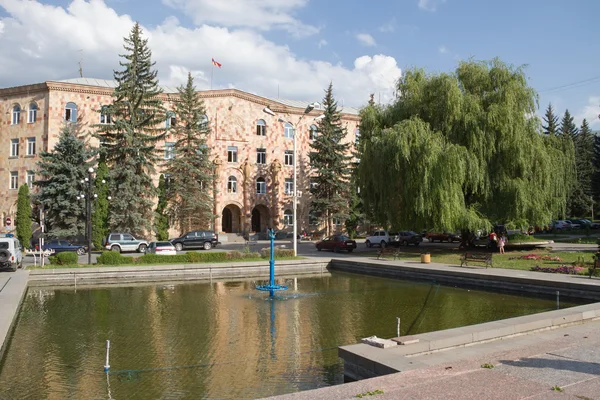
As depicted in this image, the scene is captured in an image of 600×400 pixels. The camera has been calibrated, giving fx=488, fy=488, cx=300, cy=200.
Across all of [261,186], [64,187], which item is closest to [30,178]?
[64,187]

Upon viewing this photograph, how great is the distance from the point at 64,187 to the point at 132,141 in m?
6.17

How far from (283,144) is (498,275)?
36566 millimetres

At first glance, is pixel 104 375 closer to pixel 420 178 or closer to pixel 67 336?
pixel 67 336

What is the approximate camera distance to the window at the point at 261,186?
169 feet

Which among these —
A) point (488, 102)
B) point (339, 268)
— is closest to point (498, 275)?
point (339, 268)

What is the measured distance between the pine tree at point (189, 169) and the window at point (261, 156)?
741 cm

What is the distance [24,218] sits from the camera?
3844cm

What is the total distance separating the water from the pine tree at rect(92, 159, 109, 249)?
18953 mm

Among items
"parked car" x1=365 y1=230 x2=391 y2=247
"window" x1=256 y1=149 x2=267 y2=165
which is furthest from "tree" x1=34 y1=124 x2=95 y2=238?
"parked car" x1=365 y1=230 x2=391 y2=247

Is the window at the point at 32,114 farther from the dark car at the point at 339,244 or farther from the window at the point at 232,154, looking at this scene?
the dark car at the point at 339,244

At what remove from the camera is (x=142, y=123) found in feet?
130

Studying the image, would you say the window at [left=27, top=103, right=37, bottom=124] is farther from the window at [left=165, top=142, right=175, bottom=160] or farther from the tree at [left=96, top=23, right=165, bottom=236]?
the window at [left=165, top=142, right=175, bottom=160]

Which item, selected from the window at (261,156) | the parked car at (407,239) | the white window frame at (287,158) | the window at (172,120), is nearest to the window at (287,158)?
the white window frame at (287,158)

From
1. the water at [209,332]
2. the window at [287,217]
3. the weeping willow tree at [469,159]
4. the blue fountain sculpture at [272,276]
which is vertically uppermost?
the weeping willow tree at [469,159]
